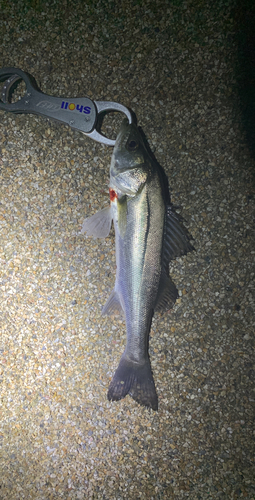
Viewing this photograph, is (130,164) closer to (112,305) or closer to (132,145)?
(132,145)

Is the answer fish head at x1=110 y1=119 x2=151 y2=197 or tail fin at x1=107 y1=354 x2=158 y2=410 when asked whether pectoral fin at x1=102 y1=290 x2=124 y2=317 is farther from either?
fish head at x1=110 y1=119 x2=151 y2=197

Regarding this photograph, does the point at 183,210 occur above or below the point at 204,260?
above

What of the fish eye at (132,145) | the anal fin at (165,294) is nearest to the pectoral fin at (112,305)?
the anal fin at (165,294)

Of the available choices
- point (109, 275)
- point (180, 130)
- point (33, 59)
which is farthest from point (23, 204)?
point (180, 130)

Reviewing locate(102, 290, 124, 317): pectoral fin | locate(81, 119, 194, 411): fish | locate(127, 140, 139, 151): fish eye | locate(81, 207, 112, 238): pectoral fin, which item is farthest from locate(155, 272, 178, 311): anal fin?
locate(127, 140, 139, 151): fish eye

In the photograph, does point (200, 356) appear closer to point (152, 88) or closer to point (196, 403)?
point (196, 403)

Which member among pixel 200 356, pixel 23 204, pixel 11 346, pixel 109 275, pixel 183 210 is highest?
pixel 183 210

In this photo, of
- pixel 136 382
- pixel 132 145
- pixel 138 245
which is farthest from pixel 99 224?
pixel 136 382
